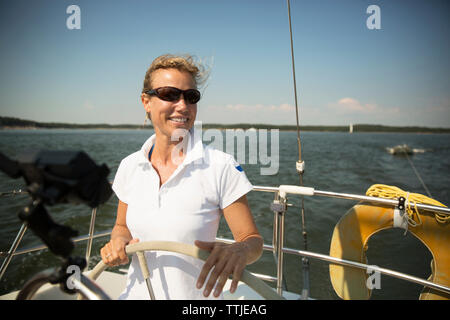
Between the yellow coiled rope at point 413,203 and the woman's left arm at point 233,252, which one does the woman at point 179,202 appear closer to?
the woman's left arm at point 233,252

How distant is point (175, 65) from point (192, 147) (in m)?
0.41

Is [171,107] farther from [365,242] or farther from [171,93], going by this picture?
[365,242]

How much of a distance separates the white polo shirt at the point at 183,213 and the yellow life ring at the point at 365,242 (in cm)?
140

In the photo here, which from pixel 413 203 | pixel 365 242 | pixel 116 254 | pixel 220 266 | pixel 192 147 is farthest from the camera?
pixel 365 242

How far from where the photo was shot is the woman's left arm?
75cm

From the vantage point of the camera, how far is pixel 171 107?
1.24 m

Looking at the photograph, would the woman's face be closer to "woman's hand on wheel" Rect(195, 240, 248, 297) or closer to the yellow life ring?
"woman's hand on wheel" Rect(195, 240, 248, 297)

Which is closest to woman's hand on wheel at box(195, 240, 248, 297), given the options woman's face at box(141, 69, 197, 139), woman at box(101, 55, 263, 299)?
woman at box(101, 55, 263, 299)

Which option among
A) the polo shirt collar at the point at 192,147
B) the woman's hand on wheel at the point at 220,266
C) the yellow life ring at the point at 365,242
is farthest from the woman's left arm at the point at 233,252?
the yellow life ring at the point at 365,242

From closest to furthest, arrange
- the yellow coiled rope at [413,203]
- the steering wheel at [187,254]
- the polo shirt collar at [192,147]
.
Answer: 1. the steering wheel at [187,254]
2. the polo shirt collar at [192,147]
3. the yellow coiled rope at [413,203]

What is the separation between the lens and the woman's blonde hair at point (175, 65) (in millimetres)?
1244

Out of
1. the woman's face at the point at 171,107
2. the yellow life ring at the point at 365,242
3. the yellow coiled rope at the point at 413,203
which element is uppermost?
the woman's face at the point at 171,107

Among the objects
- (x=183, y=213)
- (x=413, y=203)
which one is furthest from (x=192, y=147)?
(x=413, y=203)
